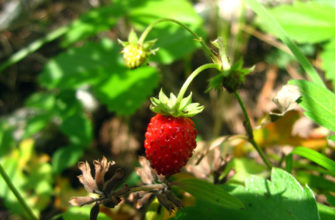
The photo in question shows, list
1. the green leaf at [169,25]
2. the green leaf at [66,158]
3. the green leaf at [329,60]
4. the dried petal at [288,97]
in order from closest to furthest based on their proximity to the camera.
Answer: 1. the dried petal at [288,97]
2. the green leaf at [329,60]
3. the green leaf at [169,25]
4. the green leaf at [66,158]

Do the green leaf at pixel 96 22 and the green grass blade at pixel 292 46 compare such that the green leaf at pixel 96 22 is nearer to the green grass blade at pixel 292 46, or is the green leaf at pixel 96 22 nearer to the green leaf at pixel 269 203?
the green grass blade at pixel 292 46

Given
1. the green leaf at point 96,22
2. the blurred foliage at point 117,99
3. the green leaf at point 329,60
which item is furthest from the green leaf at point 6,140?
the green leaf at point 329,60

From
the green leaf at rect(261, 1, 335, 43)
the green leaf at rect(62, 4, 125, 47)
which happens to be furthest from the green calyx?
the green leaf at rect(62, 4, 125, 47)

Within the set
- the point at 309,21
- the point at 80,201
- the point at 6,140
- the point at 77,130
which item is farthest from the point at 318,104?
the point at 6,140

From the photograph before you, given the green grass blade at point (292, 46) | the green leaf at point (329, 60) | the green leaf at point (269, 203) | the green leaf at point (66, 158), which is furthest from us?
the green leaf at point (66, 158)

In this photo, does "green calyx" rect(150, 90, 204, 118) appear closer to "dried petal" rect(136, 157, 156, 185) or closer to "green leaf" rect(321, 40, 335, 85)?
"dried petal" rect(136, 157, 156, 185)

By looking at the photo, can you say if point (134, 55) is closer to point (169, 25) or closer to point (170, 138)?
point (170, 138)
